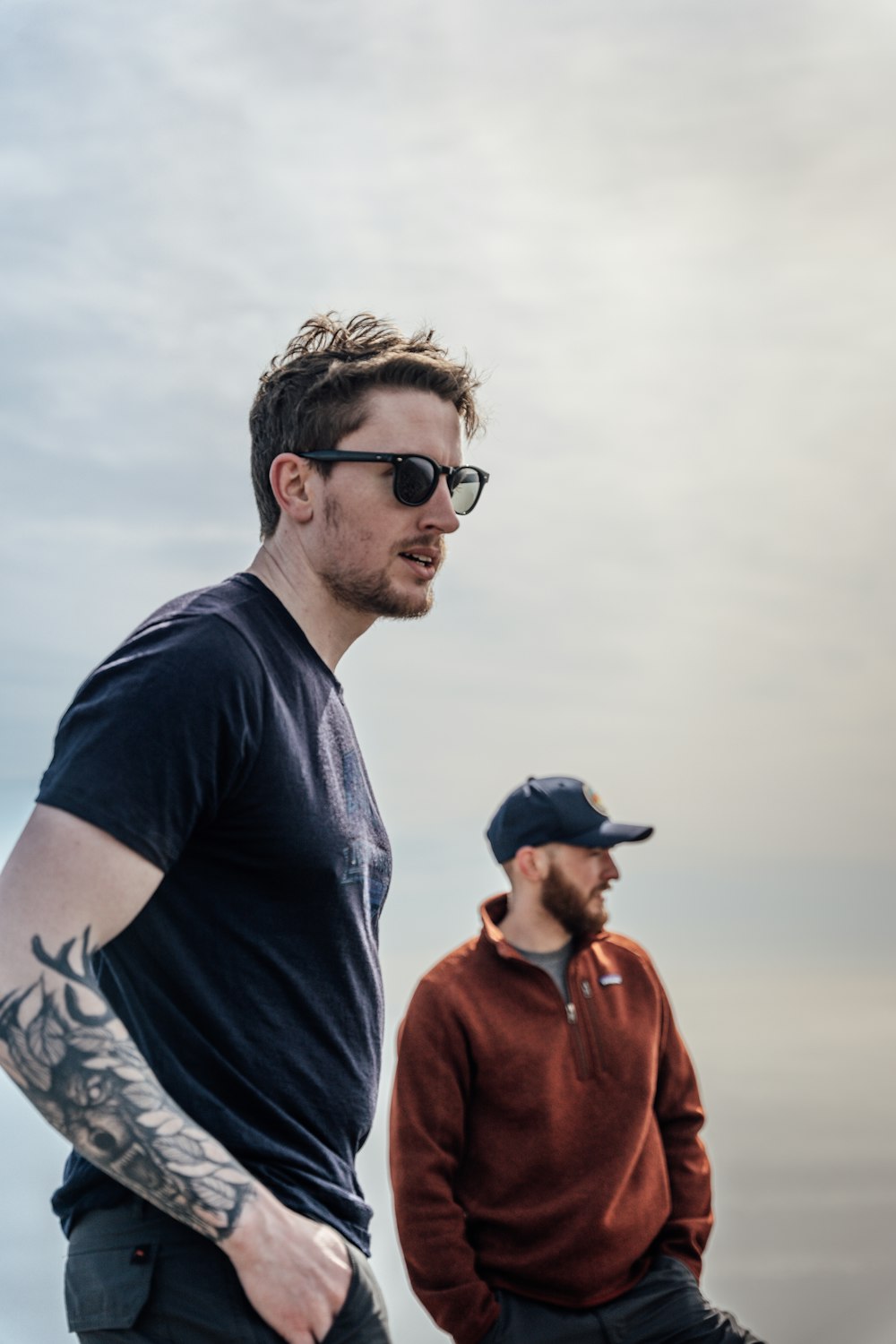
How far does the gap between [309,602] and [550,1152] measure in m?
2.12

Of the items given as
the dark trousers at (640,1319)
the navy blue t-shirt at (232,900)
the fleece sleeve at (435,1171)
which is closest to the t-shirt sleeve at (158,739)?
the navy blue t-shirt at (232,900)

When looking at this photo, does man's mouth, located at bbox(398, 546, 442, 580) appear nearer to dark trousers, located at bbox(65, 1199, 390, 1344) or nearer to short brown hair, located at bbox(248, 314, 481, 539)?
short brown hair, located at bbox(248, 314, 481, 539)

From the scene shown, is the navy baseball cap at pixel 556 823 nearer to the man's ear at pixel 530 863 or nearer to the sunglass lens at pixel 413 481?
the man's ear at pixel 530 863

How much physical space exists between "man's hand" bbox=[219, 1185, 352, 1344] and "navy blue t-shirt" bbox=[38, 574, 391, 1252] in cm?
12

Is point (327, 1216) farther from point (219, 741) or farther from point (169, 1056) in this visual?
point (219, 741)

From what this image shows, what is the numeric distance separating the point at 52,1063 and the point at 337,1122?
488 millimetres

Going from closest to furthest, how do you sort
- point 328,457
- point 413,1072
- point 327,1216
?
point 327,1216 < point 328,457 < point 413,1072

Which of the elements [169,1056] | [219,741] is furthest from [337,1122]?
[219,741]

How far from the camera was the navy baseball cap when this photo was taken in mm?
4148

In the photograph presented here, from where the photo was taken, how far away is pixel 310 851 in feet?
6.18

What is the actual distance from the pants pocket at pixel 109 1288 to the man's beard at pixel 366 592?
3.45 ft

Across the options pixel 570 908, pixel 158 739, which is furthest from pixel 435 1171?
pixel 158 739

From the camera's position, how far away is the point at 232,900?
1.84m

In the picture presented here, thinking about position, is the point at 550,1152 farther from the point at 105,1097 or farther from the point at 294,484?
the point at 105,1097
